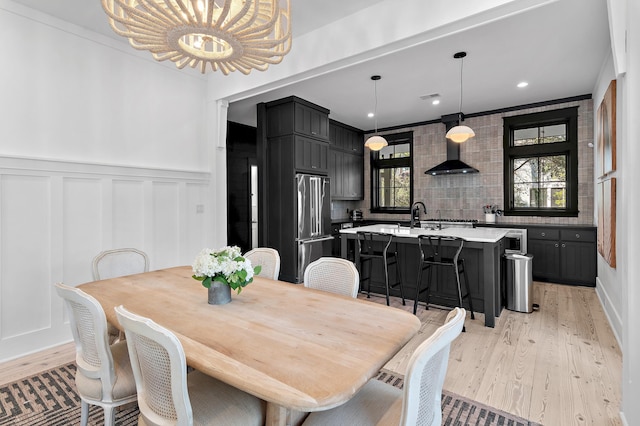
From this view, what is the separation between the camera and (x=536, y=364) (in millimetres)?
2574

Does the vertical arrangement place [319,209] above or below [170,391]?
above

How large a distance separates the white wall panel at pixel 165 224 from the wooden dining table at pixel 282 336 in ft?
5.58

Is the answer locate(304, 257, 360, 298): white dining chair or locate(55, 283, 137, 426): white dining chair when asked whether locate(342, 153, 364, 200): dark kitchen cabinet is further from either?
locate(55, 283, 137, 426): white dining chair

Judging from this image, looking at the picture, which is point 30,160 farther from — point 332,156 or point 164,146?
point 332,156

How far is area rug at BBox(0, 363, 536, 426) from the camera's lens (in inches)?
75.6

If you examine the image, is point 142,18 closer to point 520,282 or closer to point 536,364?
point 536,364

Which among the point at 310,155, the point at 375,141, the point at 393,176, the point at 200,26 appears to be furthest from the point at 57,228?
the point at 393,176

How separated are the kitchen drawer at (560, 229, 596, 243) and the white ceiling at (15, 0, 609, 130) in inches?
82.0

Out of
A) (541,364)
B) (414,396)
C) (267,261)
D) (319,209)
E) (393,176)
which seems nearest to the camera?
(414,396)

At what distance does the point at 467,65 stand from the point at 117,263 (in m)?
4.26

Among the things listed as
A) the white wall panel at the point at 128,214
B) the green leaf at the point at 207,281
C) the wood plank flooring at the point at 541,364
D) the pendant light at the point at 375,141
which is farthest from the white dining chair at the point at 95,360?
the pendant light at the point at 375,141

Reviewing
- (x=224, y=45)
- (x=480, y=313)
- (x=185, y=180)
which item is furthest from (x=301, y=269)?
(x=224, y=45)

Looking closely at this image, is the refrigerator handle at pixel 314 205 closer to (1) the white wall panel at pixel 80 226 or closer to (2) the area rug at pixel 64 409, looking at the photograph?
(1) the white wall panel at pixel 80 226

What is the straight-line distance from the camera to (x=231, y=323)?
61.2 inches
